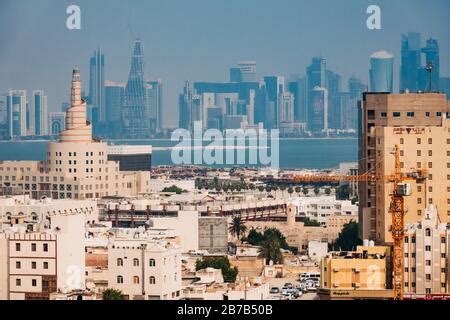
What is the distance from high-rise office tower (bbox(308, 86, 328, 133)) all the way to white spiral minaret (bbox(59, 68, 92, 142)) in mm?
11028

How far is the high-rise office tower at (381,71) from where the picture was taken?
1134 inches

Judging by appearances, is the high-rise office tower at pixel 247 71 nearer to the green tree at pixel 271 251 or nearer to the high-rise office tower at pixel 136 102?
the high-rise office tower at pixel 136 102

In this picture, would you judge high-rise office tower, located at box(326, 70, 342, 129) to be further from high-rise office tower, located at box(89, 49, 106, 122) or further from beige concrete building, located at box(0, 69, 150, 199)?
beige concrete building, located at box(0, 69, 150, 199)

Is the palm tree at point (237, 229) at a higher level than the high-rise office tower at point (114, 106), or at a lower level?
lower

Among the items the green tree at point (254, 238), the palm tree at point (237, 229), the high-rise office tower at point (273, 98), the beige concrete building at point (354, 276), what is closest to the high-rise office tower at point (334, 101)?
the high-rise office tower at point (273, 98)

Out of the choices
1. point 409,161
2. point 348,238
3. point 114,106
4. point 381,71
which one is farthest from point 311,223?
point 114,106

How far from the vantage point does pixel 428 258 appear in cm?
1070

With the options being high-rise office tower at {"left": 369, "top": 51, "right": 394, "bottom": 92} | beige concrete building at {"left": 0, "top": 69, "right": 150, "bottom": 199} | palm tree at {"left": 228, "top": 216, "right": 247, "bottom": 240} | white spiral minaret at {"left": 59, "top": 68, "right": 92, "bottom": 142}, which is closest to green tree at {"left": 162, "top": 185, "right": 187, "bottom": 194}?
beige concrete building at {"left": 0, "top": 69, "right": 150, "bottom": 199}

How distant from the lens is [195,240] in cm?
1672

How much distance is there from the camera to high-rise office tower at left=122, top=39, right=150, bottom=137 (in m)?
34.9

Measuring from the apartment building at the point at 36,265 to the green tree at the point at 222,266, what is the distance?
279 cm

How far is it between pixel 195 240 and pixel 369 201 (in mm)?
2702

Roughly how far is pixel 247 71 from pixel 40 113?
17.0 feet
